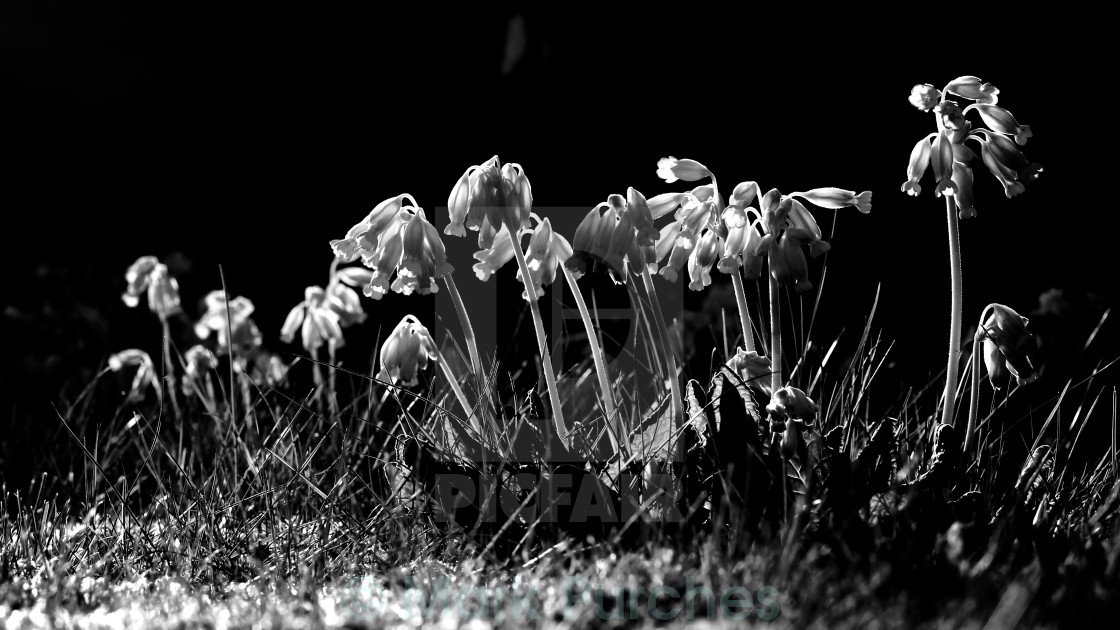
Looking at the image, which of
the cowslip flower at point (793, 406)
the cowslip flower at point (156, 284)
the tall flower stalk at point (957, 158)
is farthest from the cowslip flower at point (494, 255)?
the cowslip flower at point (156, 284)

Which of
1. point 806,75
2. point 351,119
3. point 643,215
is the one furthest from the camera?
point 351,119

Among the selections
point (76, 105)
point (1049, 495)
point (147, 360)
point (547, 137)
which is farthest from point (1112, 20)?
point (76, 105)

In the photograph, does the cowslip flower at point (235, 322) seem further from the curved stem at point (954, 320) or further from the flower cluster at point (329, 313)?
the curved stem at point (954, 320)

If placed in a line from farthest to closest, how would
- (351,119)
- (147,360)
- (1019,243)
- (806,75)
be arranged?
(351,119) < (806,75) < (1019,243) < (147,360)

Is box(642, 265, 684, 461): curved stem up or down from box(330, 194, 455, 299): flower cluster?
down

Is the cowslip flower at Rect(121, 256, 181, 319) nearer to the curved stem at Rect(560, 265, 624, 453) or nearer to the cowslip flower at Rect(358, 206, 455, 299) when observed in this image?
the cowslip flower at Rect(358, 206, 455, 299)

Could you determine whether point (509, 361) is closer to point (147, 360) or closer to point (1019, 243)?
point (147, 360)

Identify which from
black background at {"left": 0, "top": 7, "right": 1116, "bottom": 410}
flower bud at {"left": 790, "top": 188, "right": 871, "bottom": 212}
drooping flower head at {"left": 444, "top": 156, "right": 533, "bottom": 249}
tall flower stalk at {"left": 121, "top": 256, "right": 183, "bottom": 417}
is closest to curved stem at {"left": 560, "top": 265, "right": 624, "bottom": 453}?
drooping flower head at {"left": 444, "top": 156, "right": 533, "bottom": 249}

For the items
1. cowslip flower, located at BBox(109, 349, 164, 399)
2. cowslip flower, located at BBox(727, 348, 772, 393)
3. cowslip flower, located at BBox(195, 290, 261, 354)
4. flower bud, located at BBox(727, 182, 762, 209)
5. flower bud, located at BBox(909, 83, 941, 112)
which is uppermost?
flower bud, located at BBox(909, 83, 941, 112)
